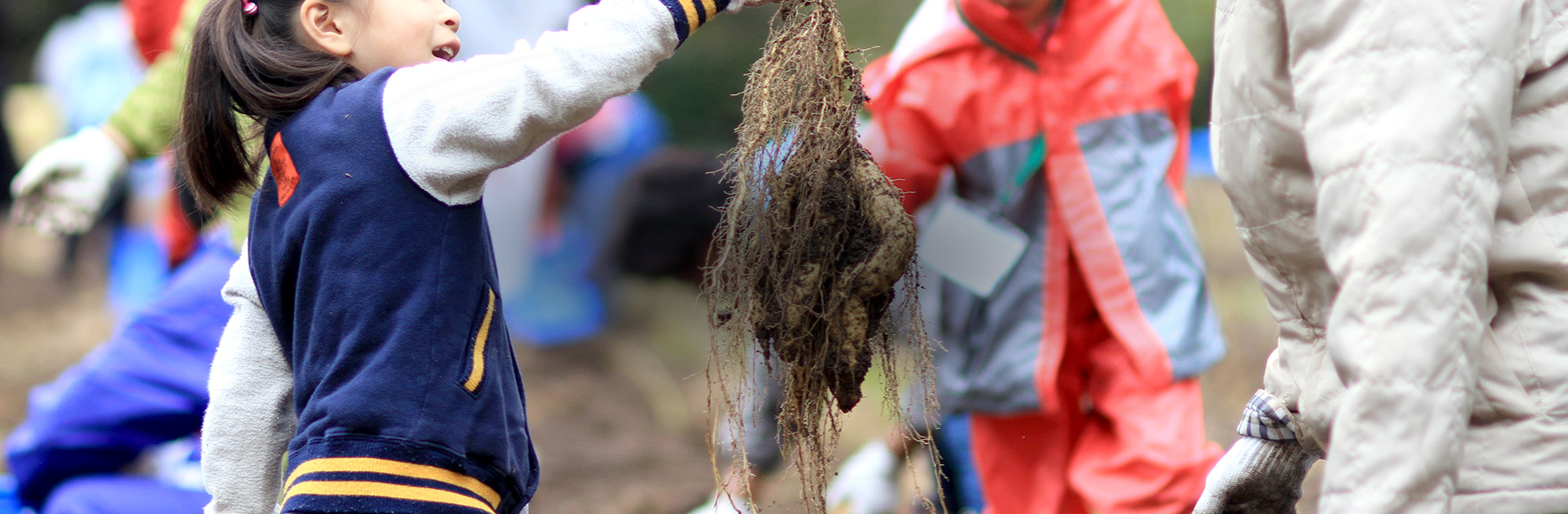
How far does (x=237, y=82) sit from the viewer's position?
1.63 meters

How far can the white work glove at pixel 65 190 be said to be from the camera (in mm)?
2697

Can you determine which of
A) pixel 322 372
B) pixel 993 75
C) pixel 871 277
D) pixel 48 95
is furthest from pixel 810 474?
pixel 48 95

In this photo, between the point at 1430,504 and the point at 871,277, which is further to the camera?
the point at 871,277

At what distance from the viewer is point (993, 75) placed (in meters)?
2.50

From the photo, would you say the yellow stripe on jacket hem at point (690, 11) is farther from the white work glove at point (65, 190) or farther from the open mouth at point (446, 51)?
the white work glove at point (65, 190)

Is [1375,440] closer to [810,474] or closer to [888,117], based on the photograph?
[810,474]

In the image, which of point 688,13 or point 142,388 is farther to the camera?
point 142,388

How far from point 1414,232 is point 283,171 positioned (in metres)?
1.34

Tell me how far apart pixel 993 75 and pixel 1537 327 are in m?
1.48

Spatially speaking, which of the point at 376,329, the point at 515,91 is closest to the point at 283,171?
the point at 376,329

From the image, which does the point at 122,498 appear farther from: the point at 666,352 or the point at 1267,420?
the point at 666,352

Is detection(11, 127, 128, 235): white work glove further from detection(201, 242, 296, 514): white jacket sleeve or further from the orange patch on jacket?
the orange patch on jacket

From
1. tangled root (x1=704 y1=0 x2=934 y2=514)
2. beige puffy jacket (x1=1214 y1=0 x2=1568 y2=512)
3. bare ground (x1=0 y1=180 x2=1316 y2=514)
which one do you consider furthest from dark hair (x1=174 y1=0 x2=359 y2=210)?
bare ground (x1=0 y1=180 x2=1316 y2=514)

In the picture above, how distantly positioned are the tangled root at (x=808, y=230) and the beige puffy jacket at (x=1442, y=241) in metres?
0.77
